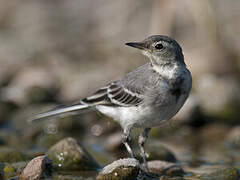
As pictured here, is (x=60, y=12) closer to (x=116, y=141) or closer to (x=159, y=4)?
(x=159, y=4)

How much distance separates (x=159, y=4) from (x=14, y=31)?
21.5 feet

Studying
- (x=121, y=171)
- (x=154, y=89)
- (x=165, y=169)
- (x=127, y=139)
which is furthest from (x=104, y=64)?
(x=121, y=171)

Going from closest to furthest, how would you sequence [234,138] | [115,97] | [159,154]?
[115,97] → [159,154] → [234,138]

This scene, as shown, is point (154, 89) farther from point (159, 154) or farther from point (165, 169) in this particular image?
point (159, 154)

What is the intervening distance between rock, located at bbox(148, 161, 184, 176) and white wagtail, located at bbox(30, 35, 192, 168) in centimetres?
39

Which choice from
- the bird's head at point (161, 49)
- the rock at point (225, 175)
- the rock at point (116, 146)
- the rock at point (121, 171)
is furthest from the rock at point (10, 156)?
the rock at point (225, 175)

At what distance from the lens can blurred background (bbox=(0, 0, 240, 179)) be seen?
11.3 m

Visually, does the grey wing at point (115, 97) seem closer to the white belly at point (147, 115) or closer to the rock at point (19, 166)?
the white belly at point (147, 115)

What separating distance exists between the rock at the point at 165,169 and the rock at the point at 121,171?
0.92 m

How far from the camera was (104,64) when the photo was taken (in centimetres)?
1569

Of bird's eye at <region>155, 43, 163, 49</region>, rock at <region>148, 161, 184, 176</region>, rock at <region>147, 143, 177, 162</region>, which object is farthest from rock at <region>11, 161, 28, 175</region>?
bird's eye at <region>155, 43, 163, 49</region>

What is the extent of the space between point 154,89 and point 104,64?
801cm

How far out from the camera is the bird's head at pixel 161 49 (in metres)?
7.94

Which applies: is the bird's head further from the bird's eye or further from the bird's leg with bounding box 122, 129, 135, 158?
the bird's leg with bounding box 122, 129, 135, 158
